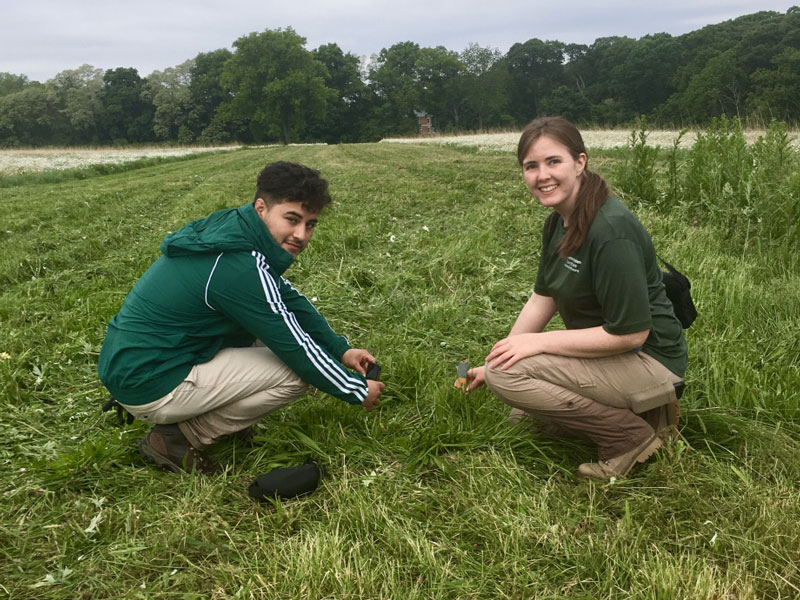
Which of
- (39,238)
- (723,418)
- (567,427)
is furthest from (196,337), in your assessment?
(39,238)

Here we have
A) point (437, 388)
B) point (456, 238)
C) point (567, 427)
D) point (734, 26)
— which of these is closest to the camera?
point (567, 427)

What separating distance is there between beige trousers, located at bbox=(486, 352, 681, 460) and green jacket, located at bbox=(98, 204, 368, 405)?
807mm

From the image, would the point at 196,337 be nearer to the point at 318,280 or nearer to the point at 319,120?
the point at 318,280

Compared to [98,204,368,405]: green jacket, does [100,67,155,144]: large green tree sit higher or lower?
higher

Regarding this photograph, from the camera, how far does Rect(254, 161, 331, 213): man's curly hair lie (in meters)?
2.45

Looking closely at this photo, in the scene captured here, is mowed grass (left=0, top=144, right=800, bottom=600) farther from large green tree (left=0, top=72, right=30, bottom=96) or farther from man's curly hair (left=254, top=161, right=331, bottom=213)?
large green tree (left=0, top=72, right=30, bottom=96)

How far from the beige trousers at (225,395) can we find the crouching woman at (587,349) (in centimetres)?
100

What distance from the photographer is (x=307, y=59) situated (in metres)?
72.4

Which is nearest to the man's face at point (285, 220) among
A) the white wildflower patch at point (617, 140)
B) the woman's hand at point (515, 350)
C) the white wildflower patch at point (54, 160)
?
the woman's hand at point (515, 350)

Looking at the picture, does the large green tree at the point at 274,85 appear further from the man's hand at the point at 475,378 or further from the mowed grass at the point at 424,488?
the man's hand at the point at 475,378

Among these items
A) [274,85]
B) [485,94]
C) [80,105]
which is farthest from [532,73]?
[80,105]

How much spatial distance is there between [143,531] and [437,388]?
154cm

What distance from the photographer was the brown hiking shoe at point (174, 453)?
2.55 metres

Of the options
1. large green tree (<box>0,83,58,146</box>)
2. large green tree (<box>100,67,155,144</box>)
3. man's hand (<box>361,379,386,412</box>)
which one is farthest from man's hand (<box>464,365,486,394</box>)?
large green tree (<box>100,67,155,144</box>)
